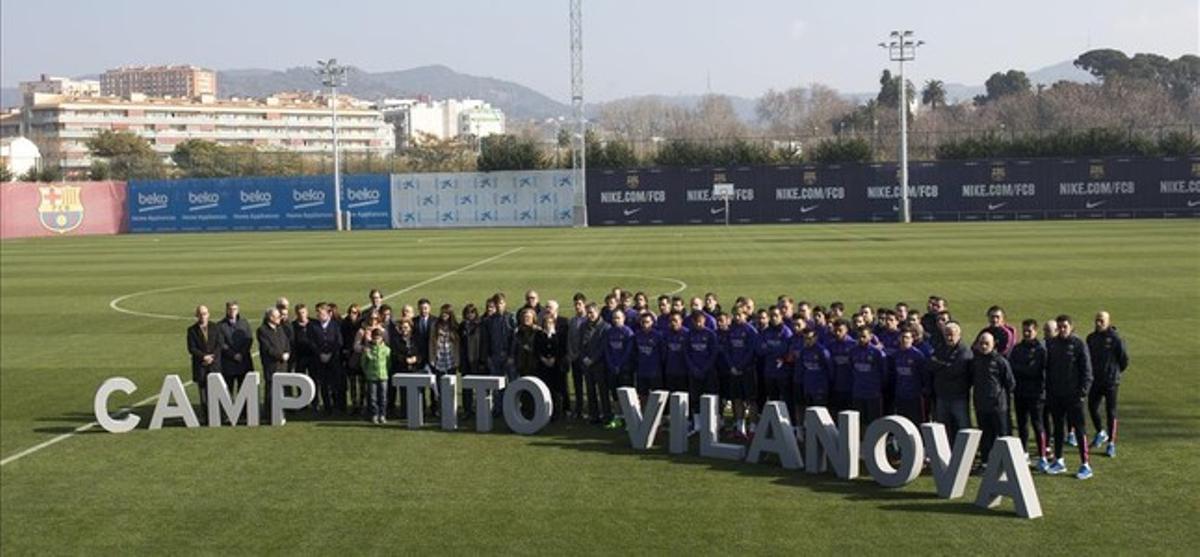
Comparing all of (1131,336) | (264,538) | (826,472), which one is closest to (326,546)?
(264,538)

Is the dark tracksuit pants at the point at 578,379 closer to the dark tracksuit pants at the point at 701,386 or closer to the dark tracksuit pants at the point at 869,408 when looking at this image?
the dark tracksuit pants at the point at 701,386

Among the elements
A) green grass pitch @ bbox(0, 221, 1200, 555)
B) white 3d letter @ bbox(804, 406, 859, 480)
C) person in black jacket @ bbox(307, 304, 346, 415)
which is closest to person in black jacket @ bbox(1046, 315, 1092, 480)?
green grass pitch @ bbox(0, 221, 1200, 555)

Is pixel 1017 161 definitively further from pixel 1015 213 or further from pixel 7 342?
pixel 7 342

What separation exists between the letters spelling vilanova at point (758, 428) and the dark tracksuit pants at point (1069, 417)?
1.45 metres

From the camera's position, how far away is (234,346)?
17.0 metres

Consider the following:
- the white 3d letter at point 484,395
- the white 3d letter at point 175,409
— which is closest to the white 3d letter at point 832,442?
the white 3d letter at point 484,395

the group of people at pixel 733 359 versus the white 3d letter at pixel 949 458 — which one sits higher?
the group of people at pixel 733 359

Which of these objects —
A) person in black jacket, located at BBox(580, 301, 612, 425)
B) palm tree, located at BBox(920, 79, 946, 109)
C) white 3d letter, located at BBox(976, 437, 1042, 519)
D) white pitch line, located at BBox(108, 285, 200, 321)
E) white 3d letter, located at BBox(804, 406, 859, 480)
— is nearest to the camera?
white 3d letter, located at BBox(976, 437, 1042, 519)

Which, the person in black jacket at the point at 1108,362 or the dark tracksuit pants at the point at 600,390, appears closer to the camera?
the person in black jacket at the point at 1108,362

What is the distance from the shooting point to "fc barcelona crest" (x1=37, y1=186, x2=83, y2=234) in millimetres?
69938

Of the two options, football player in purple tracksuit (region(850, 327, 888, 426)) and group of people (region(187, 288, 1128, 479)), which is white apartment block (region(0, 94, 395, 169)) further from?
football player in purple tracksuit (region(850, 327, 888, 426))

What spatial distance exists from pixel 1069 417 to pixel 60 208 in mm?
67244

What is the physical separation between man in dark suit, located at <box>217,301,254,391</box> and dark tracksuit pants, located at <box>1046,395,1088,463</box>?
9.88m

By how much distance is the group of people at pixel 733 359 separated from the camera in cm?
1309
